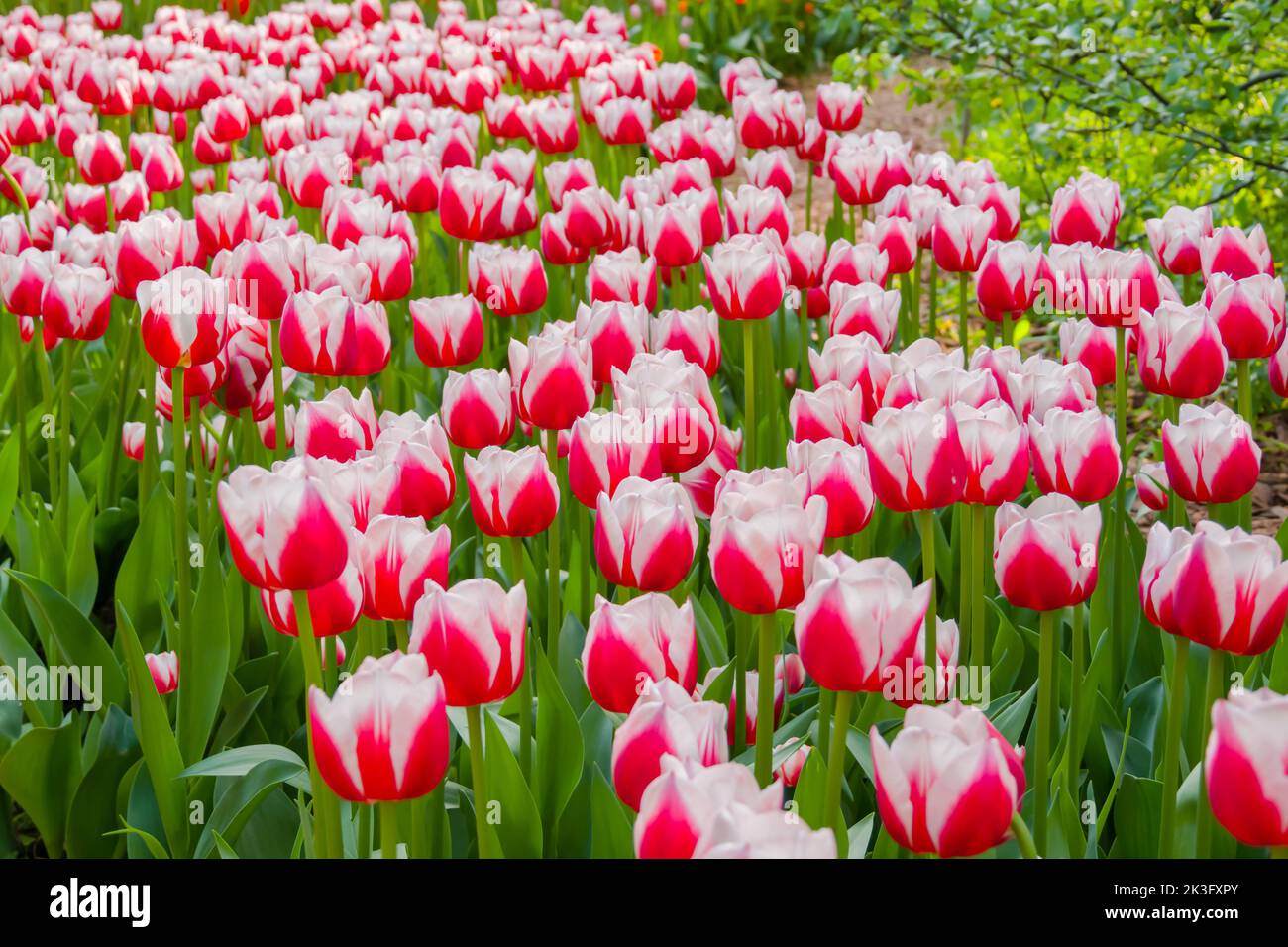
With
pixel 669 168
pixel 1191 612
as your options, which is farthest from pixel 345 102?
pixel 1191 612

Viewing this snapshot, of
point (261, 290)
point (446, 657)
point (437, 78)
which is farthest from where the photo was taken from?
point (437, 78)

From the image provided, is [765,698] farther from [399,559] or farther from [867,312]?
[867,312]

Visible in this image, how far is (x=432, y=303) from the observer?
7.80ft

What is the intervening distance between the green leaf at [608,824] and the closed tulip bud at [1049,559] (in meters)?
0.51

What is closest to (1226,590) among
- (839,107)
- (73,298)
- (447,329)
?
(447,329)

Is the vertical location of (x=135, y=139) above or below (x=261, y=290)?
above

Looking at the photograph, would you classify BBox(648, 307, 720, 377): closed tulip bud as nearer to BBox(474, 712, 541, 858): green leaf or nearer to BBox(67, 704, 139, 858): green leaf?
BBox(474, 712, 541, 858): green leaf

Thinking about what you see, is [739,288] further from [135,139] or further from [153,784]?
[135,139]

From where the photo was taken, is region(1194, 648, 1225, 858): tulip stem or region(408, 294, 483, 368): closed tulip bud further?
region(408, 294, 483, 368): closed tulip bud

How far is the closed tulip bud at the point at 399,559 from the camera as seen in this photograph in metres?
1.51

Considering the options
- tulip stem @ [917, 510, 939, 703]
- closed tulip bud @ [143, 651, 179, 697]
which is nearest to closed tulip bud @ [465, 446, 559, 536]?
tulip stem @ [917, 510, 939, 703]

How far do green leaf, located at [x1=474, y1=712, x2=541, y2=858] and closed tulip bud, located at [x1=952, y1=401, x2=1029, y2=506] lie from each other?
647 millimetres

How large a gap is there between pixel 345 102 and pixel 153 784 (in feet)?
9.42

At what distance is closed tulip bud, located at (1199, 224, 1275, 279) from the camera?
8.02ft
